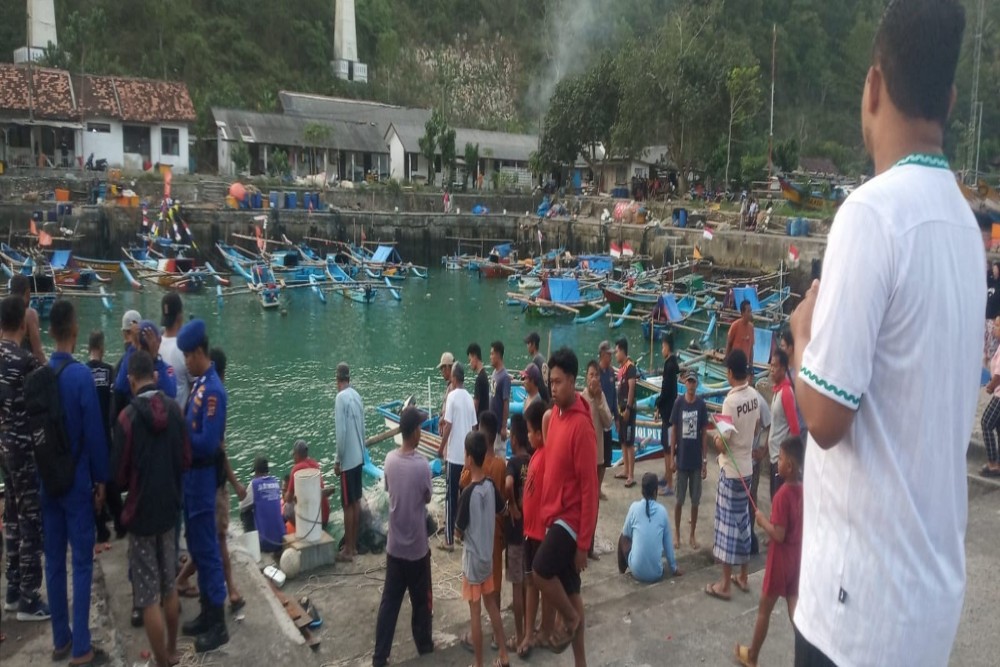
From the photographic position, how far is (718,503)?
5.86 m

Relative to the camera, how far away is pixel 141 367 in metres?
4.43

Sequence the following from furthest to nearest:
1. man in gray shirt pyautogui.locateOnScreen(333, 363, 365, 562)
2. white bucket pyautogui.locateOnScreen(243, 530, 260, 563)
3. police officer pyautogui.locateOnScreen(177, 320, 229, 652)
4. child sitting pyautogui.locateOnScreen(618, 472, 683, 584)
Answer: man in gray shirt pyautogui.locateOnScreen(333, 363, 365, 562), white bucket pyautogui.locateOnScreen(243, 530, 260, 563), child sitting pyautogui.locateOnScreen(618, 472, 683, 584), police officer pyautogui.locateOnScreen(177, 320, 229, 652)

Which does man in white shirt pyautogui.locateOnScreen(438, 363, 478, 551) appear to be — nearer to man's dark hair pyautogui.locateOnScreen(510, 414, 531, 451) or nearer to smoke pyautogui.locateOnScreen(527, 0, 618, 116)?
man's dark hair pyautogui.locateOnScreen(510, 414, 531, 451)

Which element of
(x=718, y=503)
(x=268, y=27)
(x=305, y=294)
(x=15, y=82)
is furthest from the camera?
(x=268, y=27)

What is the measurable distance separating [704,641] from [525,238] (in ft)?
125

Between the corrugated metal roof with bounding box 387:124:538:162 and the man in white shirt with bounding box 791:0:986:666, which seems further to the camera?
the corrugated metal roof with bounding box 387:124:538:162

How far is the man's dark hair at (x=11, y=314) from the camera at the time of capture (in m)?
4.44

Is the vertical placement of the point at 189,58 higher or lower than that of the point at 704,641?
higher

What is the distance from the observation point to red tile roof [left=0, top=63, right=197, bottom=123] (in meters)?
39.4

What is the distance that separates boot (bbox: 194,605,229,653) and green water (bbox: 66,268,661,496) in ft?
25.6

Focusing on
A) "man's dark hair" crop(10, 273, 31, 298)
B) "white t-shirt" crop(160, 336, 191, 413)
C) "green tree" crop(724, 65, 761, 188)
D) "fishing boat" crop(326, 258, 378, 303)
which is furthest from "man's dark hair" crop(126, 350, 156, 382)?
"green tree" crop(724, 65, 761, 188)

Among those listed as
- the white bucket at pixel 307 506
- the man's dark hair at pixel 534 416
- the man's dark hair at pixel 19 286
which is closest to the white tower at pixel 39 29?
the man's dark hair at pixel 19 286

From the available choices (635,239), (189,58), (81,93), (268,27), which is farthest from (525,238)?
(268,27)

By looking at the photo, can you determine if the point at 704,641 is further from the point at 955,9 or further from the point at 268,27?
the point at 268,27
